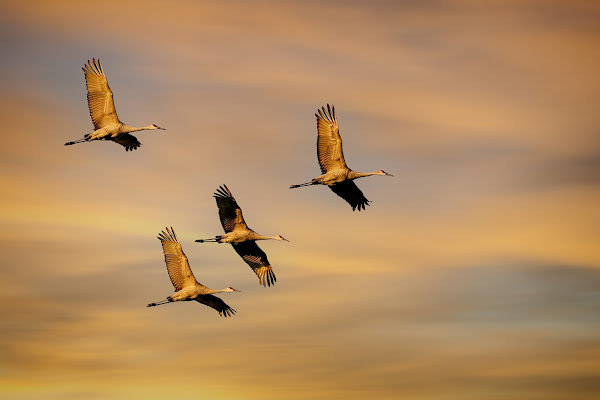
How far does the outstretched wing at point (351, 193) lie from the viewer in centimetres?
7338

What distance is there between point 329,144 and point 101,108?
13819 mm

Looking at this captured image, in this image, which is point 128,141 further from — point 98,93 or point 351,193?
point 351,193

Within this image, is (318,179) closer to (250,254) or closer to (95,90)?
(250,254)

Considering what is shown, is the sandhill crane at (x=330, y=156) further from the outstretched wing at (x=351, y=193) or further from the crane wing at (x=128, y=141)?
the crane wing at (x=128, y=141)

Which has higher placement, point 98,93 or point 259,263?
point 98,93

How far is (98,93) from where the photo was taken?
238 ft

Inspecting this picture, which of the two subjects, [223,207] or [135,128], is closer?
[223,207]

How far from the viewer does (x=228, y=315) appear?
7475cm

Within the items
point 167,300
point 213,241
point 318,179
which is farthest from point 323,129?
point 167,300

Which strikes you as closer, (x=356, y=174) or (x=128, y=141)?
(x=356, y=174)

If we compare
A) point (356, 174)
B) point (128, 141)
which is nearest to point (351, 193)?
point (356, 174)

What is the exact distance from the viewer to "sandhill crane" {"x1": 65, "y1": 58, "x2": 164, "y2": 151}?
7238 centimetres

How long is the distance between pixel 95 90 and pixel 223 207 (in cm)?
1054

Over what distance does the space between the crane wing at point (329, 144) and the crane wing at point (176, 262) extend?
955 cm
